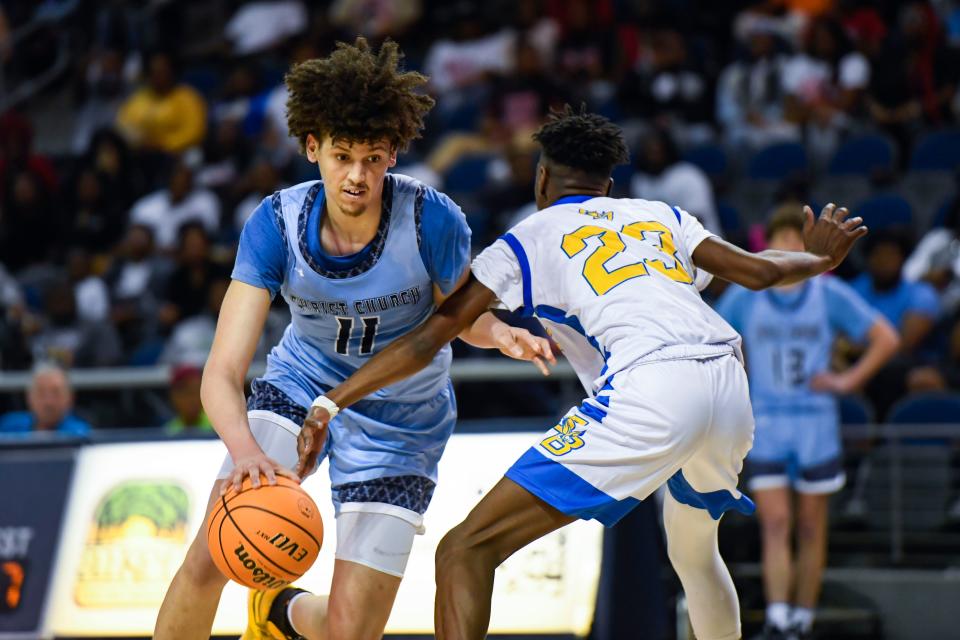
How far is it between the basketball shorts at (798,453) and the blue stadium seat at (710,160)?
12.4 ft

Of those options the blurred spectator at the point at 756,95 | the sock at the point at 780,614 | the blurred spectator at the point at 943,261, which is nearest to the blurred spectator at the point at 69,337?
the sock at the point at 780,614

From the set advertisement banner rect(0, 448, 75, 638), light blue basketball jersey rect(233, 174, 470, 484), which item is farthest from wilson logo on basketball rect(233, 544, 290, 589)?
advertisement banner rect(0, 448, 75, 638)

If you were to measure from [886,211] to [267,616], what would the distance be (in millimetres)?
5749

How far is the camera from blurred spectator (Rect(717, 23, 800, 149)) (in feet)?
35.4

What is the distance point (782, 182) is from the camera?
9.93m

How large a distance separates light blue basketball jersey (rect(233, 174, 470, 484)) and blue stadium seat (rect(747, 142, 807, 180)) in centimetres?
623

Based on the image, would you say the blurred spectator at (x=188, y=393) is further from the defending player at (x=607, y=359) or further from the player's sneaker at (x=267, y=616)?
the defending player at (x=607, y=359)

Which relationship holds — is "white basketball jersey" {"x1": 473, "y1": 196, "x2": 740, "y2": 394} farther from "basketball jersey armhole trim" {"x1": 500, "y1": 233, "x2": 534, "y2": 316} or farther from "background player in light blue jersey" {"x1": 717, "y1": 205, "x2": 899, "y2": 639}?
"background player in light blue jersey" {"x1": 717, "y1": 205, "x2": 899, "y2": 639}

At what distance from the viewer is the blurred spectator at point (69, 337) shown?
9602 mm

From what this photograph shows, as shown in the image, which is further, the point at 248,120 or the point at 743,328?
the point at 248,120

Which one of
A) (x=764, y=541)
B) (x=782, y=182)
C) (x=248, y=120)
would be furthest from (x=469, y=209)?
(x=764, y=541)

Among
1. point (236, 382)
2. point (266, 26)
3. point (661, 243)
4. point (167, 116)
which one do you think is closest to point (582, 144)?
point (661, 243)

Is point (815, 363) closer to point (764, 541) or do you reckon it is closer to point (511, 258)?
point (764, 541)

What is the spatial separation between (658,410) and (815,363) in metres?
3.48
